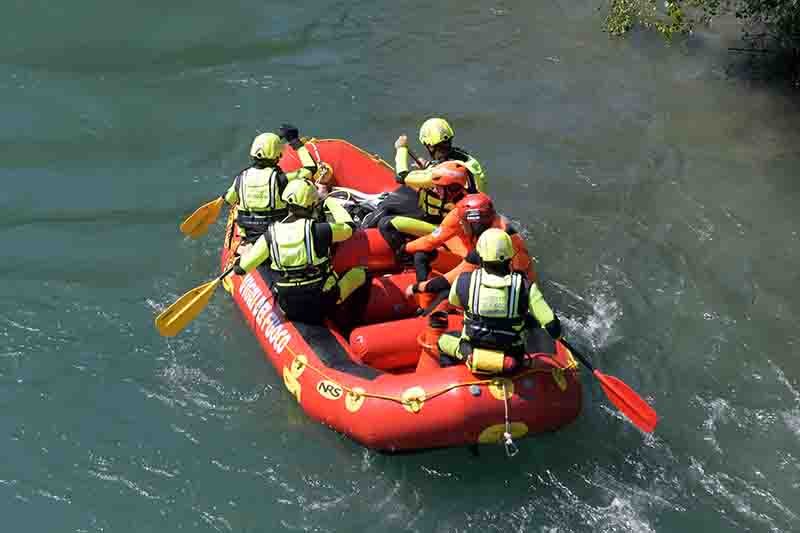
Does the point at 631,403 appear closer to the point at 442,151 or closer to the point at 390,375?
the point at 390,375

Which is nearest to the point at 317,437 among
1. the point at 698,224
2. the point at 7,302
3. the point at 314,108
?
the point at 7,302

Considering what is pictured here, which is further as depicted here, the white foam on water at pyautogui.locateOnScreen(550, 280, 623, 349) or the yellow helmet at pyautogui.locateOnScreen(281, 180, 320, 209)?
the white foam on water at pyautogui.locateOnScreen(550, 280, 623, 349)

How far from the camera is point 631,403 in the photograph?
6.87m

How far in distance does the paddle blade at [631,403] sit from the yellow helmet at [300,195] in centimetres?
270

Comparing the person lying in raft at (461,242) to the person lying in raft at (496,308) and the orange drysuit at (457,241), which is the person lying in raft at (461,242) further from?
the person lying in raft at (496,308)

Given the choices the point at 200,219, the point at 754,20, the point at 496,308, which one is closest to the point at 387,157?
the point at 200,219

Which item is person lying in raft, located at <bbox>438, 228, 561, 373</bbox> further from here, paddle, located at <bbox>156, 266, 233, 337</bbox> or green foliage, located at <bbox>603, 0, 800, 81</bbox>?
green foliage, located at <bbox>603, 0, 800, 81</bbox>

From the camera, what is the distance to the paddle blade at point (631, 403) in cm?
683

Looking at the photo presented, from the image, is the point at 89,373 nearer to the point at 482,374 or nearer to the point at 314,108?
the point at 482,374

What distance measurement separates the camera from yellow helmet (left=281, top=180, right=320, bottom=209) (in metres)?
7.23

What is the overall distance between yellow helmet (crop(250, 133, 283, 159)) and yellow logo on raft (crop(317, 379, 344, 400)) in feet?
7.52

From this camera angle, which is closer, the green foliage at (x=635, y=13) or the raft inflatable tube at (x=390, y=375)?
the raft inflatable tube at (x=390, y=375)

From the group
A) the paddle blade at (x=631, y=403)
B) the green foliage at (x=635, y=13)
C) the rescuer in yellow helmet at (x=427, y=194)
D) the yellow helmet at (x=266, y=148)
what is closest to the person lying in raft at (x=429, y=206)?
the rescuer in yellow helmet at (x=427, y=194)

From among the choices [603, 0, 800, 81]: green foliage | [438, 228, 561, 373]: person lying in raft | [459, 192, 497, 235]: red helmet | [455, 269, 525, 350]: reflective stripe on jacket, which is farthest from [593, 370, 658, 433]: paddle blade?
[603, 0, 800, 81]: green foliage
